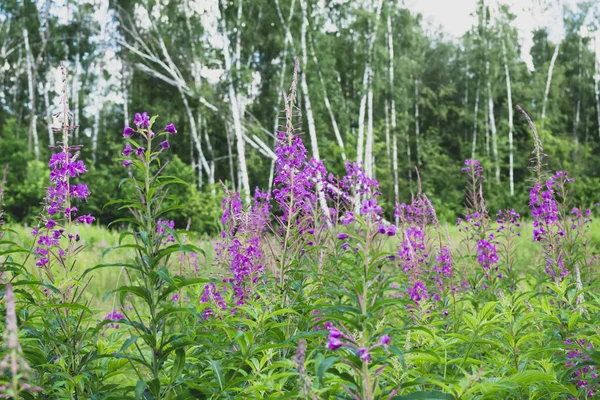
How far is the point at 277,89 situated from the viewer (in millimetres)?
22219

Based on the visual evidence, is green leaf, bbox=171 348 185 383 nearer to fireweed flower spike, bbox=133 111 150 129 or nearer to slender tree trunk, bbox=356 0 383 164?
fireweed flower spike, bbox=133 111 150 129

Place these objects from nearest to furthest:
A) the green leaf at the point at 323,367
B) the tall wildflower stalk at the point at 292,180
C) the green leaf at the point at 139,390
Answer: the green leaf at the point at 323,367, the green leaf at the point at 139,390, the tall wildflower stalk at the point at 292,180

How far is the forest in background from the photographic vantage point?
1978cm

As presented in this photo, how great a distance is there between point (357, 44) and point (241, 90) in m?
7.36

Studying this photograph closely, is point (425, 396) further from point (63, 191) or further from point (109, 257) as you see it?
point (109, 257)

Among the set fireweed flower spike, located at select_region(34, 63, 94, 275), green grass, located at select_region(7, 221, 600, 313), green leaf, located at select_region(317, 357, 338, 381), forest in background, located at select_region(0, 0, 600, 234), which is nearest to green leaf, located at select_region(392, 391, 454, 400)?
green leaf, located at select_region(317, 357, 338, 381)

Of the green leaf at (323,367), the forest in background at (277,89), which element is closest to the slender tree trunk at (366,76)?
the forest in background at (277,89)

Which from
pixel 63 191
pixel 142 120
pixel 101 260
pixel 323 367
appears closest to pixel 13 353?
pixel 323 367

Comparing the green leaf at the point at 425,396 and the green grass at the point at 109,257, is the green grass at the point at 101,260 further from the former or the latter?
the green leaf at the point at 425,396

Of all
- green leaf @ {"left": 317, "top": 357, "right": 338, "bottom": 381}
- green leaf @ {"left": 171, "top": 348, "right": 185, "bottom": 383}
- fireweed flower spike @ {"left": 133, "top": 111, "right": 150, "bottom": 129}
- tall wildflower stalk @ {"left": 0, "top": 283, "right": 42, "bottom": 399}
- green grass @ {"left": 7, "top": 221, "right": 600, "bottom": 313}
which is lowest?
green grass @ {"left": 7, "top": 221, "right": 600, "bottom": 313}

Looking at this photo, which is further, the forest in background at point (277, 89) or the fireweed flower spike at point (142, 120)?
the forest in background at point (277, 89)

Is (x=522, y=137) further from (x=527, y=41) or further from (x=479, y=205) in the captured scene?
(x=479, y=205)

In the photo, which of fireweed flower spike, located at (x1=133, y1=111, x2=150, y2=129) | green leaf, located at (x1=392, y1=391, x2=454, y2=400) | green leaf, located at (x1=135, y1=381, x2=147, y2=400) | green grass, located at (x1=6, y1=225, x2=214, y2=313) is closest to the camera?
green leaf, located at (x1=392, y1=391, x2=454, y2=400)

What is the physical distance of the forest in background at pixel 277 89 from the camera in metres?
19.8
